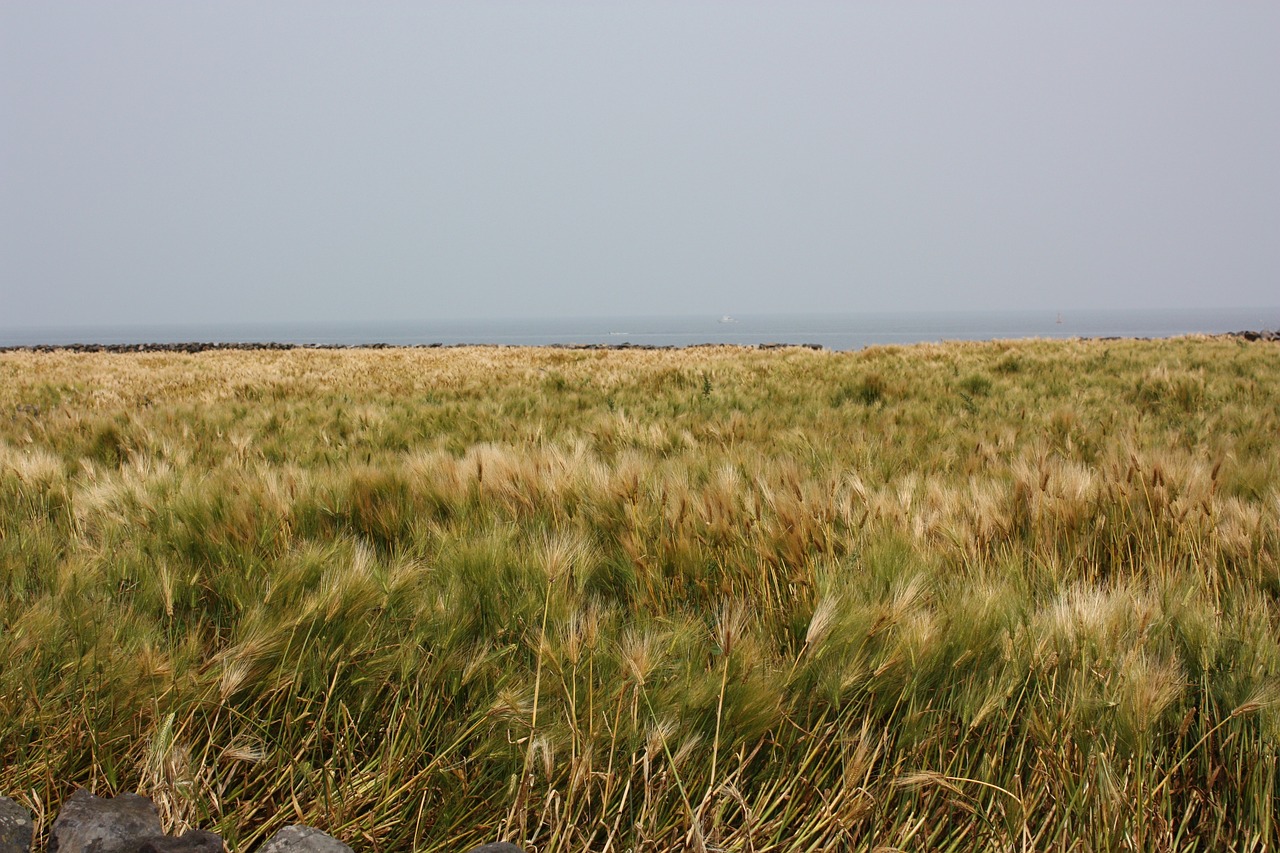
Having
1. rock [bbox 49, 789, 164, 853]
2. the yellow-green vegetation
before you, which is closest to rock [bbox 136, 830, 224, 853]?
rock [bbox 49, 789, 164, 853]

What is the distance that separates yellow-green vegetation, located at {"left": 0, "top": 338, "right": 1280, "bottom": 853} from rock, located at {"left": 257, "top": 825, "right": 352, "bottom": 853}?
160 mm

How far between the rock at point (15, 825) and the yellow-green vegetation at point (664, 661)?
153mm

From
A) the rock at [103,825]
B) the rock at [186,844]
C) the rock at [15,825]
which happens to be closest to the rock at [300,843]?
the rock at [186,844]

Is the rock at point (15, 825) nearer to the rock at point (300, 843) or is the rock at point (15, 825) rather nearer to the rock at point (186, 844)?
the rock at point (186, 844)

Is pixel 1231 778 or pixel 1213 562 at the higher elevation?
pixel 1213 562

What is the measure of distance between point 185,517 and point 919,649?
239cm

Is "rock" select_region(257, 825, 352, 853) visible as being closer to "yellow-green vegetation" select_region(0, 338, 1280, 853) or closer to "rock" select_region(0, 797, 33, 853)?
"yellow-green vegetation" select_region(0, 338, 1280, 853)

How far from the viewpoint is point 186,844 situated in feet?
3.51

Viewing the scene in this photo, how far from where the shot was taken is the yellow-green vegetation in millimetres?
1311

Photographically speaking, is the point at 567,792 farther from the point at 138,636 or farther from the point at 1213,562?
the point at 1213,562

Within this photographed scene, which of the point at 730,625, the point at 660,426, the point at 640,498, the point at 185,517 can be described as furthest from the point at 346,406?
the point at 730,625

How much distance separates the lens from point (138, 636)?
161 cm

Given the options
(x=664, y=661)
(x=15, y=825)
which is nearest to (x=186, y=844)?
(x=15, y=825)

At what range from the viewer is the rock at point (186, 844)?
1.04m
